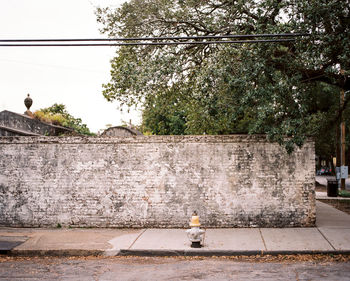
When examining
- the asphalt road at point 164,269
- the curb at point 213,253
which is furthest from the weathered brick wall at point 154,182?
the asphalt road at point 164,269

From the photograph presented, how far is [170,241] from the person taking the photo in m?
9.77

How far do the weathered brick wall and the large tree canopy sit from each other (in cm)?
105

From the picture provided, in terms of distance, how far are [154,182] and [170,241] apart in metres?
2.24

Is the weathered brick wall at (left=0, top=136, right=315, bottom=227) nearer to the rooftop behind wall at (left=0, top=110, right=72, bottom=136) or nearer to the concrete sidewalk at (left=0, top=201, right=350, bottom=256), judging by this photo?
the concrete sidewalk at (left=0, top=201, right=350, bottom=256)

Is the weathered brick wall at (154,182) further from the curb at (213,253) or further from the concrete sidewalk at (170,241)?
the curb at (213,253)

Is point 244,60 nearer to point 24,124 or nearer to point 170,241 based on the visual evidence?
point 170,241

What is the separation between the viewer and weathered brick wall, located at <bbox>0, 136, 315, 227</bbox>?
1124 cm

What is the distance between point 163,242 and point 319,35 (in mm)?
6662

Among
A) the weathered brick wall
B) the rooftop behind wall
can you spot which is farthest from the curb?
the rooftop behind wall

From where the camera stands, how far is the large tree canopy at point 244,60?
10.5m

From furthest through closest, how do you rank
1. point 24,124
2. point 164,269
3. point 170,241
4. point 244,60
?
1. point 24,124
2. point 244,60
3. point 170,241
4. point 164,269

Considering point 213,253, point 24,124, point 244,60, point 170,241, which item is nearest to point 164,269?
point 213,253

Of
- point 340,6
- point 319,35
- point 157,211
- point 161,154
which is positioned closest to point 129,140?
point 161,154

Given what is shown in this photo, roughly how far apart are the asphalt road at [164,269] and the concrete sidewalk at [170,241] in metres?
0.37
